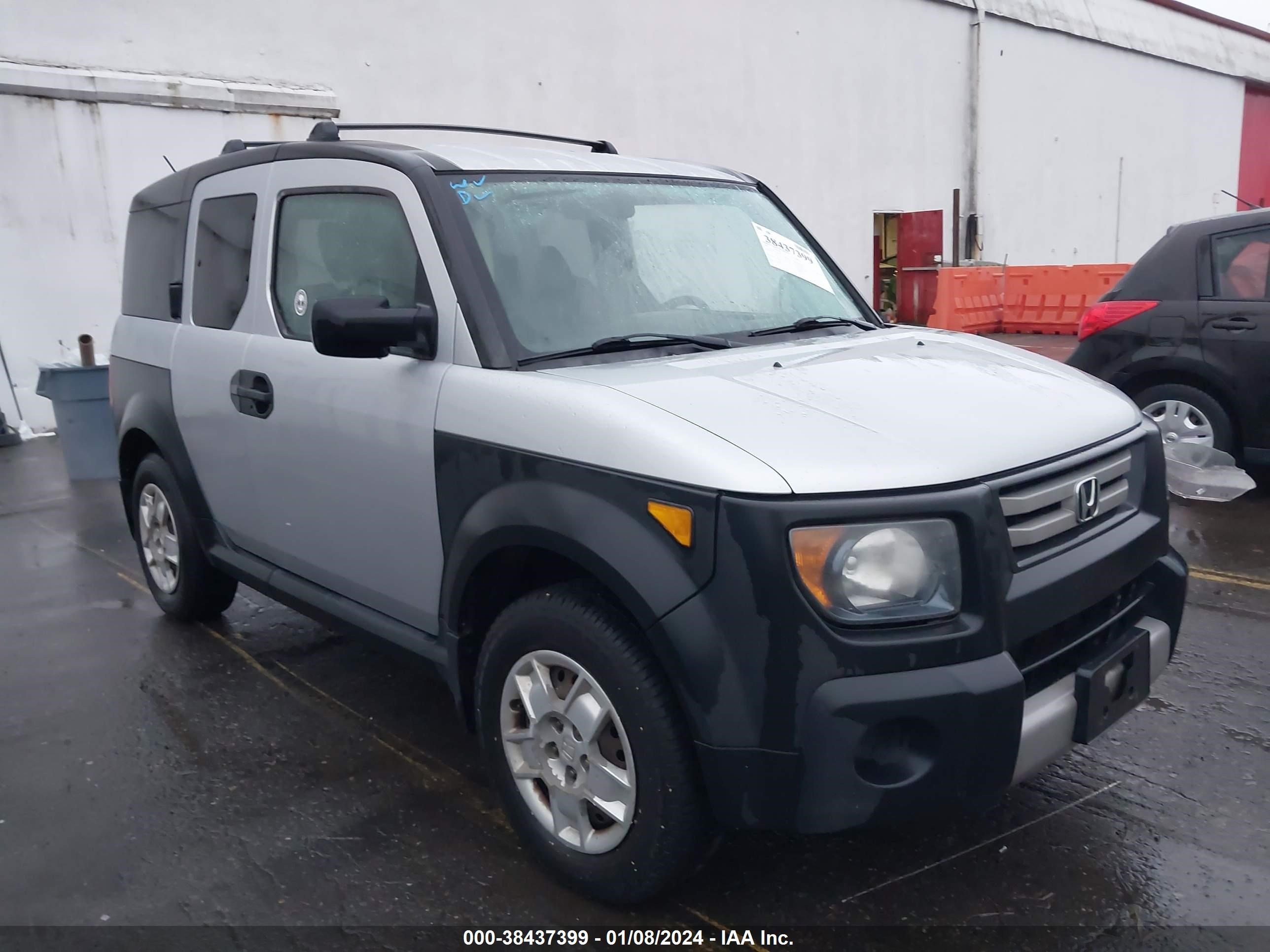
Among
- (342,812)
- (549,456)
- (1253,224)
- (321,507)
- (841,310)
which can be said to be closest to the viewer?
(549,456)

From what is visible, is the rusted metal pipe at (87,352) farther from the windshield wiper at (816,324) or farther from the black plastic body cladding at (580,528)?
the windshield wiper at (816,324)

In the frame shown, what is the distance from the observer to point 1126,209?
26.8 m

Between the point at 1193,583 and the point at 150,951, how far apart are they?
4697 millimetres

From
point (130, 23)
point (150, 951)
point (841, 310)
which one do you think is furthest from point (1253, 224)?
point (130, 23)

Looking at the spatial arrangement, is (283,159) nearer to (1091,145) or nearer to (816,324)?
(816,324)

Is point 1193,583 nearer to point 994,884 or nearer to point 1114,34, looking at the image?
point 994,884

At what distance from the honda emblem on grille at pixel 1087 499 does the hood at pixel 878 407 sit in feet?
0.30

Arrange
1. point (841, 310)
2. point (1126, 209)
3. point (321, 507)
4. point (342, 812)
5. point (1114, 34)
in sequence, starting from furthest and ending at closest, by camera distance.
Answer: point (1126, 209) < point (1114, 34) < point (841, 310) < point (321, 507) < point (342, 812)

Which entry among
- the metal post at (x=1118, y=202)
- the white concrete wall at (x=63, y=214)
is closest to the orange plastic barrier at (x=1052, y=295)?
the metal post at (x=1118, y=202)

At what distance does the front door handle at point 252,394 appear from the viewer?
145 inches

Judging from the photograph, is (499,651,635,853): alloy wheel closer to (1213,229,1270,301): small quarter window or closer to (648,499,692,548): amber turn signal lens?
(648,499,692,548): amber turn signal lens

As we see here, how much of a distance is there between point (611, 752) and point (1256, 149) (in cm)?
3513

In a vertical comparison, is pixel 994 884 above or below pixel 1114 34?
below

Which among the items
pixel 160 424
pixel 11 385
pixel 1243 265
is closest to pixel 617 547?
pixel 160 424
